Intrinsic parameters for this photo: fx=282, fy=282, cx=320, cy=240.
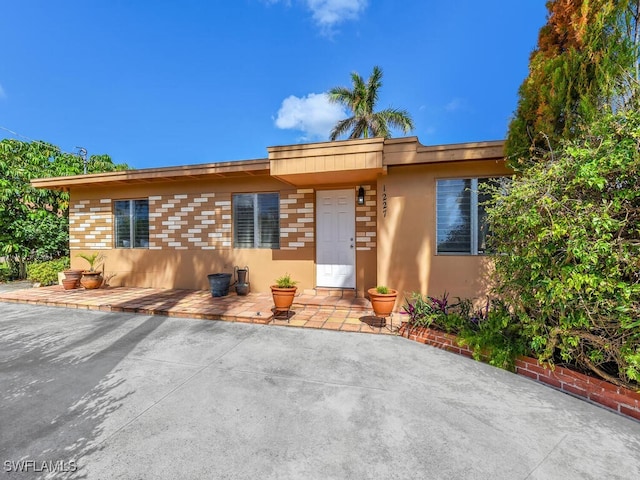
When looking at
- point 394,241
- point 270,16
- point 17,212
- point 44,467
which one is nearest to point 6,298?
point 17,212

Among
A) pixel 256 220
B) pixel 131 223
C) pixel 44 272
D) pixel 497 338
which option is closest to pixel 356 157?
Result: pixel 256 220

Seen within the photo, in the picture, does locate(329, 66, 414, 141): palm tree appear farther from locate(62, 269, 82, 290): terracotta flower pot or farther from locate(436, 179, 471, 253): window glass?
locate(62, 269, 82, 290): terracotta flower pot

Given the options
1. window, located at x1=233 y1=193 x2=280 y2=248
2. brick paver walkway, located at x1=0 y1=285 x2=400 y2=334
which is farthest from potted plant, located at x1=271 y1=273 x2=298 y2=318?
window, located at x1=233 y1=193 x2=280 y2=248

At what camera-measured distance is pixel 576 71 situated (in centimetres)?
298

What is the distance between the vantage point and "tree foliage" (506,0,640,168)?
271 centimetres

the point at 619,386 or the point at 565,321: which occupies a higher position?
the point at 565,321

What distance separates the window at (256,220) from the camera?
21.0 feet

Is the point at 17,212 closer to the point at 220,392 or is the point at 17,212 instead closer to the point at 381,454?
the point at 220,392

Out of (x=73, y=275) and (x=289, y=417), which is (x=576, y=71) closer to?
(x=289, y=417)

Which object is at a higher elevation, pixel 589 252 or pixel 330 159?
pixel 330 159

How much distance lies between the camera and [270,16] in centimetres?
1002

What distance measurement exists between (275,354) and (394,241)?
9.21 ft

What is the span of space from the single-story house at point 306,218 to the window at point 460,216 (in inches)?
0.7

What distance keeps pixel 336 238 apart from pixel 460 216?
2428 mm
